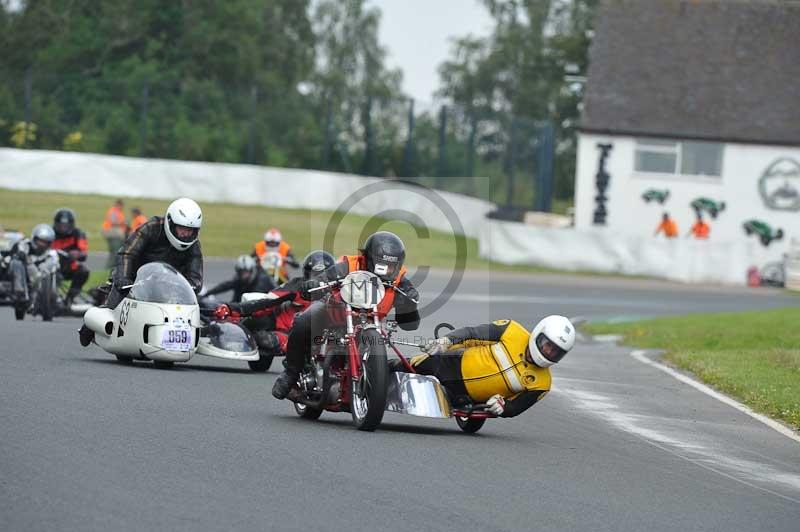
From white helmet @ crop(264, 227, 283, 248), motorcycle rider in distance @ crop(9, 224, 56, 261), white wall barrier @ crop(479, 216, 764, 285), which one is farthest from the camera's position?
white wall barrier @ crop(479, 216, 764, 285)

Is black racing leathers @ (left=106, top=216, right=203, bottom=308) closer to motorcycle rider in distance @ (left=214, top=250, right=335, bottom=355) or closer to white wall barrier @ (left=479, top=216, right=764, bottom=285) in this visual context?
motorcycle rider in distance @ (left=214, top=250, right=335, bottom=355)

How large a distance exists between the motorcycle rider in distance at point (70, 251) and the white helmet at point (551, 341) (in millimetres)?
12196

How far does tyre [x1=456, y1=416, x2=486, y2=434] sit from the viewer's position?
11625 millimetres

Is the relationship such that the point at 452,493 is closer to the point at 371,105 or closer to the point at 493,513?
the point at 493,513

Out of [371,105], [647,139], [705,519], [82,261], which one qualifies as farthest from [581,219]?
[705,519]

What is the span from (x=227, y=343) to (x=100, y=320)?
48.2 inches

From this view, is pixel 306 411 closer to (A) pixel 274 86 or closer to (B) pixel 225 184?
(B) pixel 225 184

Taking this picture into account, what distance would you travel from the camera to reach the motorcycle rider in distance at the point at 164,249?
48.8 ft

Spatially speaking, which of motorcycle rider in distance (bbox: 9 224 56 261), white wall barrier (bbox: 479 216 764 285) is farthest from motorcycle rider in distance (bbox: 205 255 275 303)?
white wall barrier (bbox: 479 216 764 285)

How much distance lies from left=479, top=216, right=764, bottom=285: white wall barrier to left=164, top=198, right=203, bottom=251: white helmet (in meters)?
26.9

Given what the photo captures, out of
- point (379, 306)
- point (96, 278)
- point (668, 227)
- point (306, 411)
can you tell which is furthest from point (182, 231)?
point (668, 227)

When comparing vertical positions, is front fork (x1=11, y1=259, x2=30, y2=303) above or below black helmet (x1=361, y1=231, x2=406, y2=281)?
below

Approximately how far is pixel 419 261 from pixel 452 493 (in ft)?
109

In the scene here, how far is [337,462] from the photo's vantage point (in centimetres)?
929
